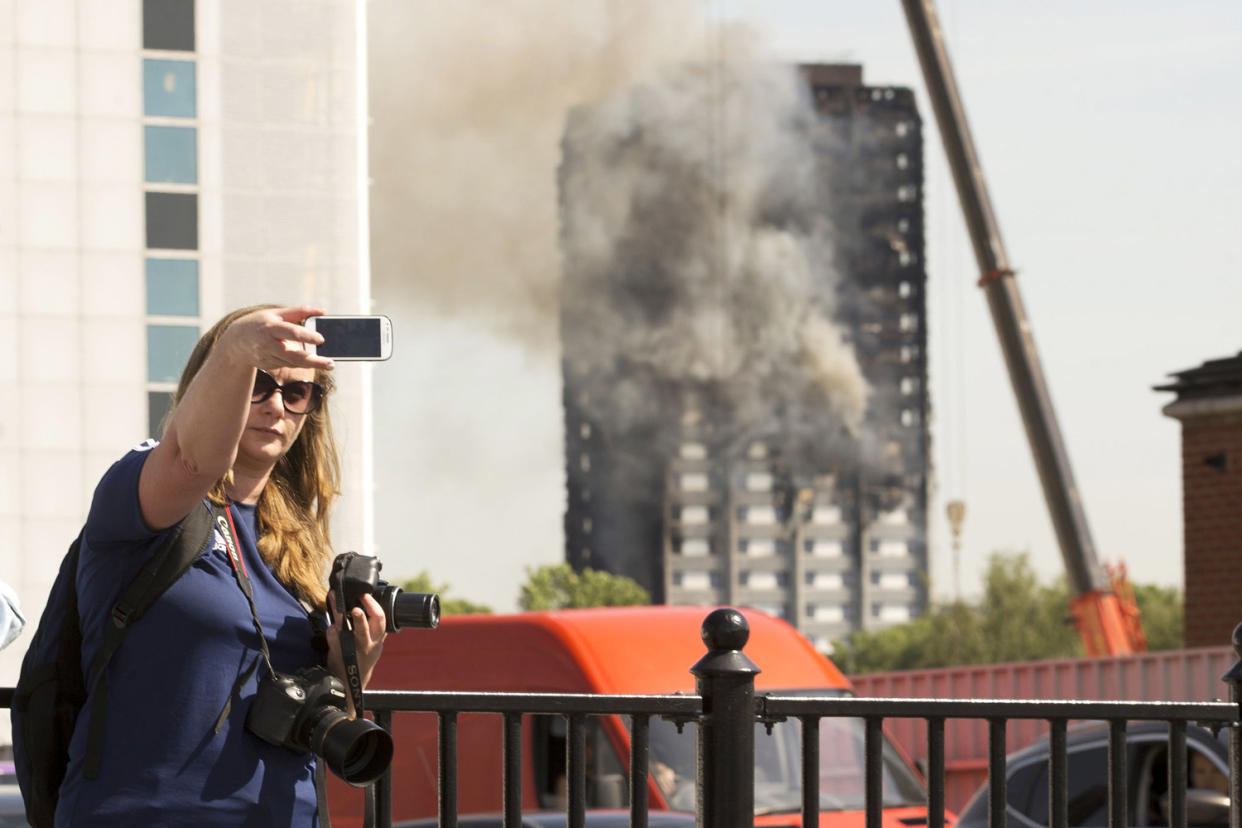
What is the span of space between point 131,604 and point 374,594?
0.44 m

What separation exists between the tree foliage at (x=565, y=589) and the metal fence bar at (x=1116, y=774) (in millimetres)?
126798

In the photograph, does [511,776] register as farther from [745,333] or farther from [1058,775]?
[745,333]

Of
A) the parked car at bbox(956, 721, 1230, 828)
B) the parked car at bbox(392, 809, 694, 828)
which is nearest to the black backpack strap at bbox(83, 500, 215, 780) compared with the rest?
the parked car at bbox(392, 809, 694, 828)

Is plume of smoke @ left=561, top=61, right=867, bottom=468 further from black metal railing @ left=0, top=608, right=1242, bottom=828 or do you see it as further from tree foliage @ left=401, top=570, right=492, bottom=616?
black metal railing @ left=0, top=608, right=1242, bottom=828

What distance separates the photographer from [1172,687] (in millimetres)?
19312

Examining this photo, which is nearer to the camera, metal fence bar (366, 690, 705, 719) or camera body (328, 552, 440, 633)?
camera body (328, 552, 440, 633)

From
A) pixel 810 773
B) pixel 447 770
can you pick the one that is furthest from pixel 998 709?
pixel 447 770

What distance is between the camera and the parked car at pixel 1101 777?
732 centimetres

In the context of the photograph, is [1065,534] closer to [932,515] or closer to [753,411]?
[753,411]

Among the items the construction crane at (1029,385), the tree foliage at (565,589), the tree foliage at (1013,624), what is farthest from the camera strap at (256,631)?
the tree foliage at (565,589)

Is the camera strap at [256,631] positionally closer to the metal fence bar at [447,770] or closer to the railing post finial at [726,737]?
the metal fence bar at [447,770]

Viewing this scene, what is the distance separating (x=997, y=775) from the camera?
4.22 meters

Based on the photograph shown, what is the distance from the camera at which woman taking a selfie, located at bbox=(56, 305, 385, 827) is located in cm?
268

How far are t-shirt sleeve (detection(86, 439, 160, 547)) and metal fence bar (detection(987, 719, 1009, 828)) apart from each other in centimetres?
225
